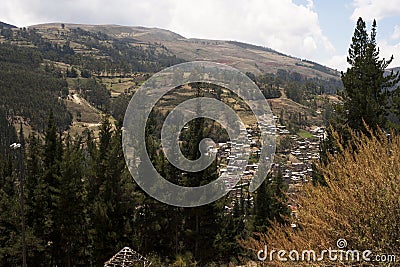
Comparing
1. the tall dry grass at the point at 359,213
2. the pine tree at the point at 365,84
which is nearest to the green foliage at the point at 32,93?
the pine tree at the point at 365,84

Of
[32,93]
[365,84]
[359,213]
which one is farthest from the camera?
[32,93]

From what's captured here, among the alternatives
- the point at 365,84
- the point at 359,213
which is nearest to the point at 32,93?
the point at 365,84

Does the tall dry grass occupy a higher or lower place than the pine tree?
lower

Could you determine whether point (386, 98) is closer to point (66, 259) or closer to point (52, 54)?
point (66, 259)

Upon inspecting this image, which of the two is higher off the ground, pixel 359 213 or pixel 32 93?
pixel 32 93

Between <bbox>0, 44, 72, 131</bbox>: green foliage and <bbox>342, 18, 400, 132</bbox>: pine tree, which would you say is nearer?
<bbox>342, 18, 400, 132</bbox>: pine tree

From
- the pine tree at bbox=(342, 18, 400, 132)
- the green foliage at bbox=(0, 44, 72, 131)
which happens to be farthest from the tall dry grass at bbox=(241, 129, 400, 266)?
the green foliage at bbox=(0, 44, 72, 131)

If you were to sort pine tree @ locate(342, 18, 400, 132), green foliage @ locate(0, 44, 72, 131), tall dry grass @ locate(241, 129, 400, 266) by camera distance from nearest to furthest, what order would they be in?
tall dry grass @ locate(241, 129, 400, 266)
pine tree @ locate(342, 18, 400, 132)
green foliage @ locate(0, 44, 72, 131)

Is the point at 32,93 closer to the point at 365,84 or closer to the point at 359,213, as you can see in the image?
the point at 365,84

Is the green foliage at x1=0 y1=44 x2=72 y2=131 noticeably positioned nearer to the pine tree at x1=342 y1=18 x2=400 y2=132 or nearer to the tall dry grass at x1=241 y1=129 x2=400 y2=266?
the pine tree at x1=342 y1=18 x2=400 y2=132

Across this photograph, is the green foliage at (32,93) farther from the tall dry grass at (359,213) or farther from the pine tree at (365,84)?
the tall dry grass at (359,213)

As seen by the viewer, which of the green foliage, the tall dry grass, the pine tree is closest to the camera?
the tall dry grass

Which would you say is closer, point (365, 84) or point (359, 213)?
point (359, 213)

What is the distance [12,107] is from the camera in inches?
3440
